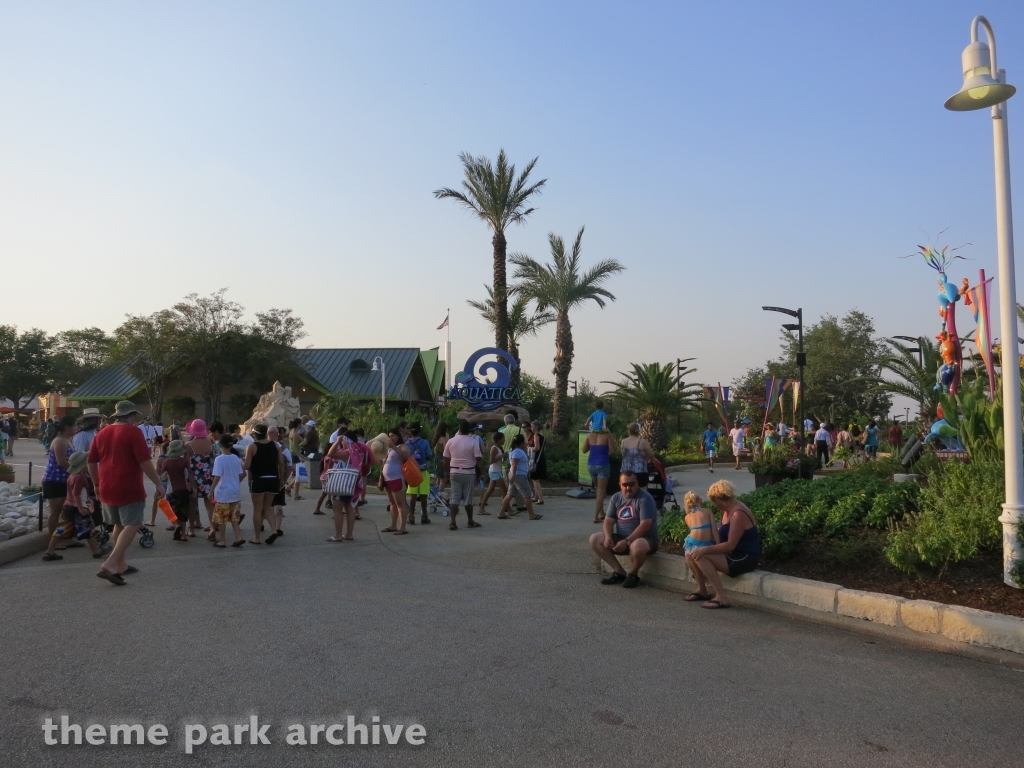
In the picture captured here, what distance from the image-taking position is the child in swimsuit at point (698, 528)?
297 inches

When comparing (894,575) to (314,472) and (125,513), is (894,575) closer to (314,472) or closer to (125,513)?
(125,513)

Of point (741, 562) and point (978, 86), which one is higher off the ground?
point (978, 86)

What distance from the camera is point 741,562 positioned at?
740 centimetres

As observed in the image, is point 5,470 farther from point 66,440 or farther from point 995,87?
point 995,87

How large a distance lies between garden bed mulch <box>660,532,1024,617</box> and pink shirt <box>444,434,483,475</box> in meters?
5.64

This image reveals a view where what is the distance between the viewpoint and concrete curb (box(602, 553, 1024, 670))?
A: 5.69 metres

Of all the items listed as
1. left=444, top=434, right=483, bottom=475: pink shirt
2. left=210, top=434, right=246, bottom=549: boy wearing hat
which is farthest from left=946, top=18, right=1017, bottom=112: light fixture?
left=210, top=434, right=246, bottom=549: boy wearing hat

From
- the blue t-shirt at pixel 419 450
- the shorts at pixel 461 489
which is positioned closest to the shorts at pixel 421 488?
the blue t-shirt at pixel 419 450

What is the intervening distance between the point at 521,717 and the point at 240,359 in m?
39.4

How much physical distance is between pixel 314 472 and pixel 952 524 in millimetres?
14348

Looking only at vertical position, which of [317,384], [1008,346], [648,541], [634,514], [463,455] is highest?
[317,384]

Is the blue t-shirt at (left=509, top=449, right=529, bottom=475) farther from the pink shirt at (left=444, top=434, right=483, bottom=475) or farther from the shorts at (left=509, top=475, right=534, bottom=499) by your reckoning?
the pink shirt at (left=444, top=434, right=483, bottom=475)

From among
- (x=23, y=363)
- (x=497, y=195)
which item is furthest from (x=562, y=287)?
(x=23, y=363)

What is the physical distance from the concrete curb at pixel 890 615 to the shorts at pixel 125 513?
5582mm
